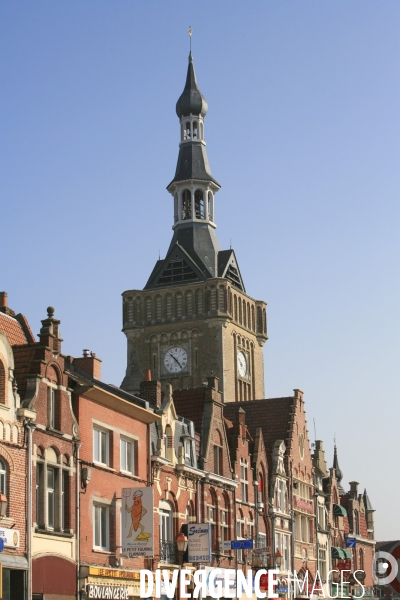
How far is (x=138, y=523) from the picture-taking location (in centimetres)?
4003

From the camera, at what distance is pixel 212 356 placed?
106 m

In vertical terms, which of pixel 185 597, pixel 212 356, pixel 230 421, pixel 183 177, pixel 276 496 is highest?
pixel 183 177

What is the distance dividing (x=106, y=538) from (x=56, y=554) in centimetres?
505

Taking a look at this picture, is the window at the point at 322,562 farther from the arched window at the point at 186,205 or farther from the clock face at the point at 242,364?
the arched window at the point at 186,205

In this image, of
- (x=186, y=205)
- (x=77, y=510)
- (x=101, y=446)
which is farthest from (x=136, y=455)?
(x=186, y=205)

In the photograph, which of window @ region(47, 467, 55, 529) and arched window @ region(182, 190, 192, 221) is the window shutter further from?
arched window @ region(182, 190, 192, 221)

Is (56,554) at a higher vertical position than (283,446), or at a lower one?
lower

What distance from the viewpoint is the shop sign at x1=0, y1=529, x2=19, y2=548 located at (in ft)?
103

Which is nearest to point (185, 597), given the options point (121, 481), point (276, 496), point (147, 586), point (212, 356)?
point (147, 586)

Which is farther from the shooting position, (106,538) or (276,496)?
(276,496)

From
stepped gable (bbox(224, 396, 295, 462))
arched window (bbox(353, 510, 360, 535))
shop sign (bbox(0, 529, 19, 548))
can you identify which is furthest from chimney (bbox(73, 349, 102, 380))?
arched window (bbox(353, 510, 360, 535))

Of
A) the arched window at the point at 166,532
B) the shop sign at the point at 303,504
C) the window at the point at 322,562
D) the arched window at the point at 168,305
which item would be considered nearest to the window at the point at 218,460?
the arched window at the point at 166,532

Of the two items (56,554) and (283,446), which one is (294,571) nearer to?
(283,446)

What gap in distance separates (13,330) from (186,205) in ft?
263
